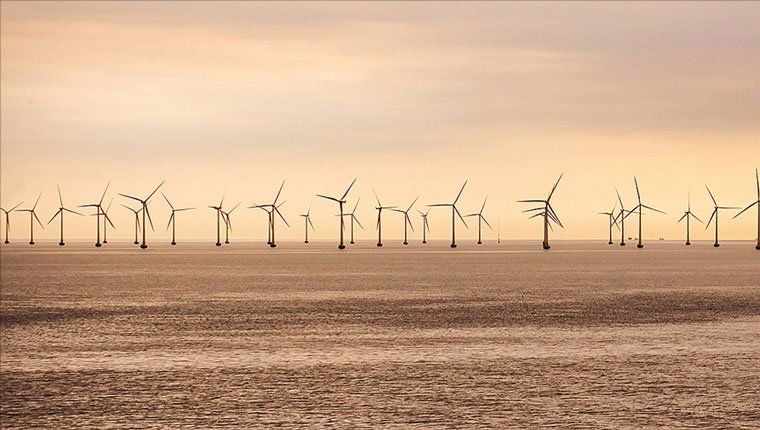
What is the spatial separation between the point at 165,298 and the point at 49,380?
60514 millimetres

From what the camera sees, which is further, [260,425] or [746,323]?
[746,323]

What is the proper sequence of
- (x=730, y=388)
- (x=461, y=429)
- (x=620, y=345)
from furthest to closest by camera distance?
(x=620, y=345), (x=730, y=388), (x=461, y=429)

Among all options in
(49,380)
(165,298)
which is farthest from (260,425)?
(165,298)

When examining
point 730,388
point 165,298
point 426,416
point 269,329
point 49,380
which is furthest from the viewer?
point 165,298

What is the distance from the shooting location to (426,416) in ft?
126

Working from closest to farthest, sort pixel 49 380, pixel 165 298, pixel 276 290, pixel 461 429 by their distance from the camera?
pixel 461 429 < pixel 49 380 < pixel 165 298 < pixel 276 290

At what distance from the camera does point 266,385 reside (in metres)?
45.4

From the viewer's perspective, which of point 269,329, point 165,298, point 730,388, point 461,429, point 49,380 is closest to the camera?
point 461,429

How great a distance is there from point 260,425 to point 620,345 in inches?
1132

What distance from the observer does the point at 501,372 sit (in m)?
48.9

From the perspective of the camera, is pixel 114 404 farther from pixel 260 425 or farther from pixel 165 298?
pixel 165 298

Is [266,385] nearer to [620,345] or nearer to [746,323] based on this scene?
[620,345]

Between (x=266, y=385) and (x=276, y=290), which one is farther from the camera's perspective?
(x=276, y=290)

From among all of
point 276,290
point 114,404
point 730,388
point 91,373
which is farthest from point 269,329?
point 276,290
